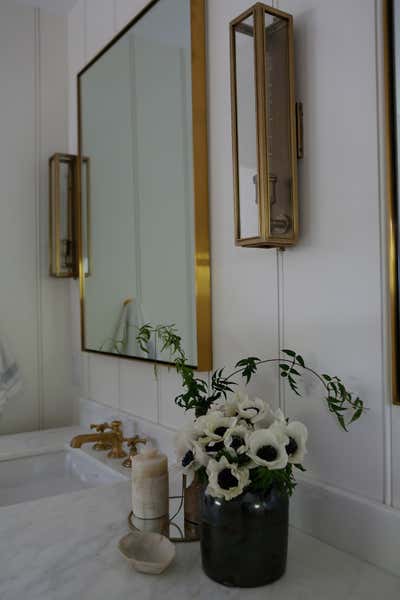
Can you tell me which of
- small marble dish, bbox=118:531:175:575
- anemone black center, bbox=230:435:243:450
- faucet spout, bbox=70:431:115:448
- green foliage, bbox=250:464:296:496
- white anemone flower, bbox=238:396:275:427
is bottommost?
small marble dish, bbox=118:531:175:575

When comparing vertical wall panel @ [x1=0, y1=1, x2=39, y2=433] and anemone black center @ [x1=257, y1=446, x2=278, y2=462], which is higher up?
vertical wall panel @ [x1=0, y1=1, x2=39, y2=433]

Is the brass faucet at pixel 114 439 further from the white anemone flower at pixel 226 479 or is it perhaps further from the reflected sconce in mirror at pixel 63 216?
the white anemone flower at pixel 226 479

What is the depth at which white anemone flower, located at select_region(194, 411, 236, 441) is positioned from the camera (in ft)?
2.70

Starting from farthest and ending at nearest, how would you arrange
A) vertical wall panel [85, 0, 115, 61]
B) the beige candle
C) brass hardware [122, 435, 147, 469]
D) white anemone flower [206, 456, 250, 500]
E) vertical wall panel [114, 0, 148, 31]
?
vertical wall panel [85, 0, 115, 61] < vertical wall panel [114, 0, 148, 31] < brass hardware [122, 435, 147, 469] < the beige candle < white anemone flower [206, 456, 250, 500]

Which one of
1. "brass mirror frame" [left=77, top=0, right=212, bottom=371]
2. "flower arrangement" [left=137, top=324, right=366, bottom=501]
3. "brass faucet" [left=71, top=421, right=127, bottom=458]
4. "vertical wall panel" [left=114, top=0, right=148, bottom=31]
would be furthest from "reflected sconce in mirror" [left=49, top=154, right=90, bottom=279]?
"flower arrangement" [left=137, top=324, right=366, bottom=501]

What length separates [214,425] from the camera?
32.6 inches

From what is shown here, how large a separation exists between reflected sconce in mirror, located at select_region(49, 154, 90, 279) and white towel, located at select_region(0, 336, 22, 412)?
31cm

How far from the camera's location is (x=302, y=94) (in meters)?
0.96

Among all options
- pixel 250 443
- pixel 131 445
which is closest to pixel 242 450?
pixel 250 443

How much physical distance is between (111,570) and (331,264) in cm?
61

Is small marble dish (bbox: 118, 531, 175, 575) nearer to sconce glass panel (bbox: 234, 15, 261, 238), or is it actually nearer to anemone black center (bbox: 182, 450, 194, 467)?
anemone black center (bbox: 182, 450, 194, 467)

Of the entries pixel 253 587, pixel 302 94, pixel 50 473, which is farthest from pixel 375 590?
pixel 50 473

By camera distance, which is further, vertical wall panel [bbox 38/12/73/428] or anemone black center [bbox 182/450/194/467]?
vertical wall panel [bbox 38/12/73/428]

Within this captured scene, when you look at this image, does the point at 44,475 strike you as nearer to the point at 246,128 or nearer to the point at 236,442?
the point at 236,442
